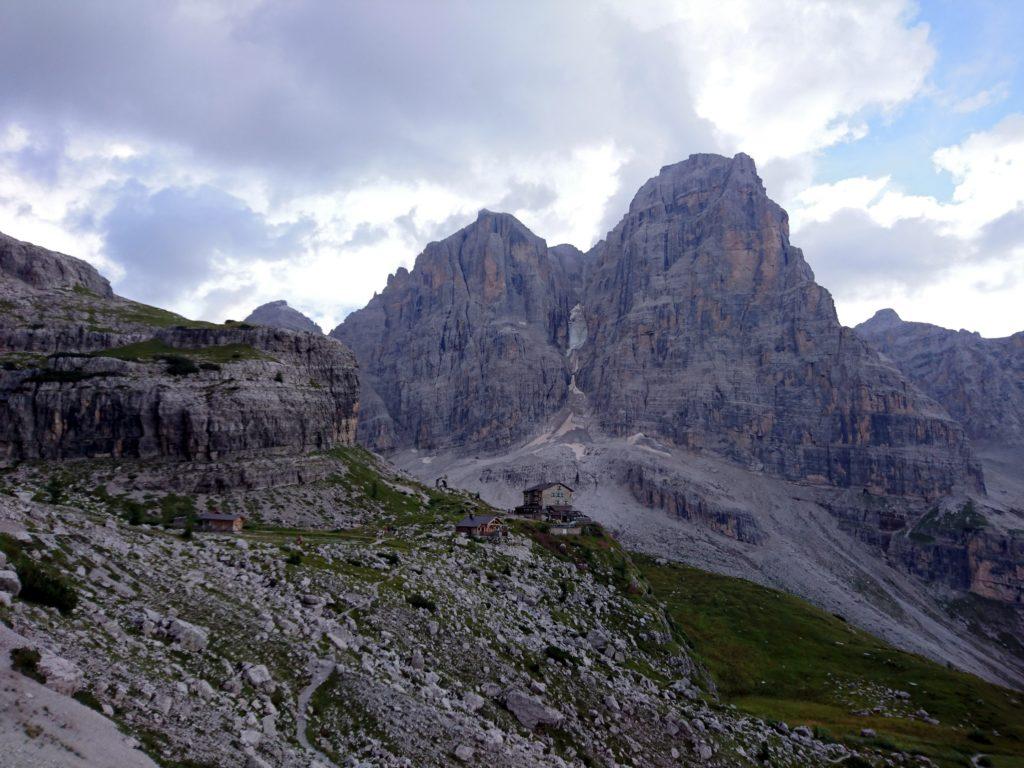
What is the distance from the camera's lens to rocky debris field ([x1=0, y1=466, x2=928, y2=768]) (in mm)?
22891

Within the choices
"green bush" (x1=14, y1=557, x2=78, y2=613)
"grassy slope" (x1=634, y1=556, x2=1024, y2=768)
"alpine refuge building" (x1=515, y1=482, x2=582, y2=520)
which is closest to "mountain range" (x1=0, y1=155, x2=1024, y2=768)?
"green bush" (x1=14, y1=557, x2=78, y2=613)

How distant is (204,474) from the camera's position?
3516 inches

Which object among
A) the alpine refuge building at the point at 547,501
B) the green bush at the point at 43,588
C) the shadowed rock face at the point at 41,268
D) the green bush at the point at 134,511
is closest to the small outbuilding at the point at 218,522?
the green bush at the point at 134,511

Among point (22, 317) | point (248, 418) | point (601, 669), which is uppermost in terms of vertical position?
point (22, 317)

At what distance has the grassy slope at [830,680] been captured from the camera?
229ft

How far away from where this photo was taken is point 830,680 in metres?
90.8

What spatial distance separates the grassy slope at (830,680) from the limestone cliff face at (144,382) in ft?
255

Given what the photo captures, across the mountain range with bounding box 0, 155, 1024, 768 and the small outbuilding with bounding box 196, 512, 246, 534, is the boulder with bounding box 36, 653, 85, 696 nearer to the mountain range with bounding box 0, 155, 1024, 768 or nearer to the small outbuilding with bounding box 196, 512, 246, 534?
the mountain range with bounding box 0, 155, 1024, 768

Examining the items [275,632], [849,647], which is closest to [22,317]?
[275,632]

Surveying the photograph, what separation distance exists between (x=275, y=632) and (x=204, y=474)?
65689mm

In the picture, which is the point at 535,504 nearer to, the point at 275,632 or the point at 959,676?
the point at 959,676

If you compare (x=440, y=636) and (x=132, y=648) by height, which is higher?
(x=132, y=648)

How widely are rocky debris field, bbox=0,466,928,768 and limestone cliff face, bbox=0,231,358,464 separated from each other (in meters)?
43.4

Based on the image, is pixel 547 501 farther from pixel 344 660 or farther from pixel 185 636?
pixel 185 636
